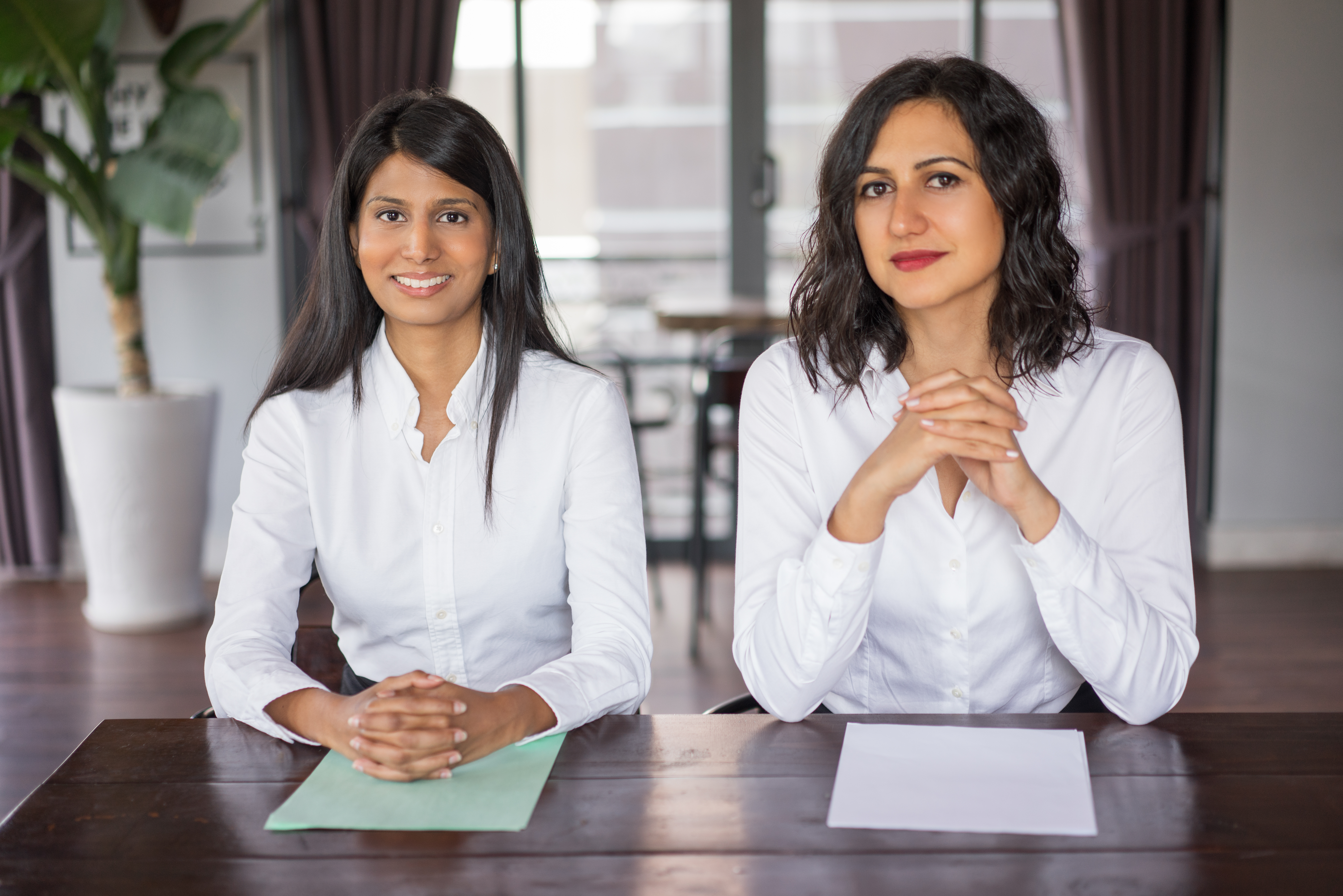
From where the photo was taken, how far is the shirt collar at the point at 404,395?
162cm

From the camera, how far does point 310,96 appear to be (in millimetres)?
4258

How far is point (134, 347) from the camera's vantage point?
12.4 feet

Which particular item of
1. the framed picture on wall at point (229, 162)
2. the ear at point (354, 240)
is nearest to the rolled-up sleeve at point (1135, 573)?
the ear at point (354, 240)

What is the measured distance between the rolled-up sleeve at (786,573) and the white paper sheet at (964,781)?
0.44ft

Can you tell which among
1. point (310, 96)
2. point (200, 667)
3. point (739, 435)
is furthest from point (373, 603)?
point (310, 96)

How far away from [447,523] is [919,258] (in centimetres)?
70

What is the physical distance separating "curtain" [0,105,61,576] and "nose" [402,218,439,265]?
3275mm

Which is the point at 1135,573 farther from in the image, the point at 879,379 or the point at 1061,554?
the point at 879,379

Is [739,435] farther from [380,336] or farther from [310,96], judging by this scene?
[310,96]

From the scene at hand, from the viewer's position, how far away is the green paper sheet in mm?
996

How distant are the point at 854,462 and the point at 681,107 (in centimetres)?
326

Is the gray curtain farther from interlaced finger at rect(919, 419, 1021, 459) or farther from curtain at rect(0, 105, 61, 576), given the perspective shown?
interlaced finger at rect(919, 419, 1021, 459)

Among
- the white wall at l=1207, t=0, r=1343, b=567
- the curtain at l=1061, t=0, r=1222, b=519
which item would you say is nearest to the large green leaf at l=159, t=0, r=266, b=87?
the curtain at l=1061, t=0, r=1222, b=519

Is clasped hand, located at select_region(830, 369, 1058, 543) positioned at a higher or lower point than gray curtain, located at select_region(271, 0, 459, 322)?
lower
